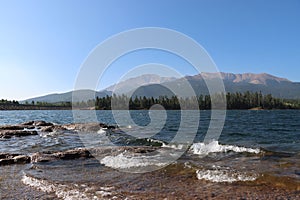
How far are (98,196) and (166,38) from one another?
14.3m

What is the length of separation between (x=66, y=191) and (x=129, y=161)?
6.89 m

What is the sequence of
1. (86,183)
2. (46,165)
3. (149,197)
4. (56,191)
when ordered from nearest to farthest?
(149,197), (56,191), (86,183), (46,165)

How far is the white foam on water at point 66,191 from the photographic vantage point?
10.6 meters

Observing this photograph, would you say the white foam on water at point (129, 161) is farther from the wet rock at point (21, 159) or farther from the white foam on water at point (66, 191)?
the wet rock at point (21, 159)

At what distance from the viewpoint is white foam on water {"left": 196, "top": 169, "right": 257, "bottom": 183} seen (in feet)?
43.1

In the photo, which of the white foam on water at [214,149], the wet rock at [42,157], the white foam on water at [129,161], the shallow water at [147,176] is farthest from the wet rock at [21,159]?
the white foam on water at [214,149]

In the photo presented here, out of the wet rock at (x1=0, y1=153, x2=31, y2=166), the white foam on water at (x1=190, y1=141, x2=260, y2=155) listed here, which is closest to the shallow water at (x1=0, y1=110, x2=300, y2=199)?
the wet rock at (x1=0, y1=153, x2=31, y2=166)

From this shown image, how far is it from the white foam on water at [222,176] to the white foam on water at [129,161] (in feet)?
11.4

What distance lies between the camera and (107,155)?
2033cm

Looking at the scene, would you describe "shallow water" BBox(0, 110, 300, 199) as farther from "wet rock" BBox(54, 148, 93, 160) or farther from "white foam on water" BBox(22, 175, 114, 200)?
"wet rock" BBox(54, 148, 93, 160)

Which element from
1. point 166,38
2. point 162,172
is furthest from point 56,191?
point 166,38

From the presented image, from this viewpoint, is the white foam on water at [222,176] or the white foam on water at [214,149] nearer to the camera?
the white foam on water at [222,176]

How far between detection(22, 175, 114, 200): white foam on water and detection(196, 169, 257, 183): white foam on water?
197 inches

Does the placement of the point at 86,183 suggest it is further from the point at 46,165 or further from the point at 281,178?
the point at 281,178
